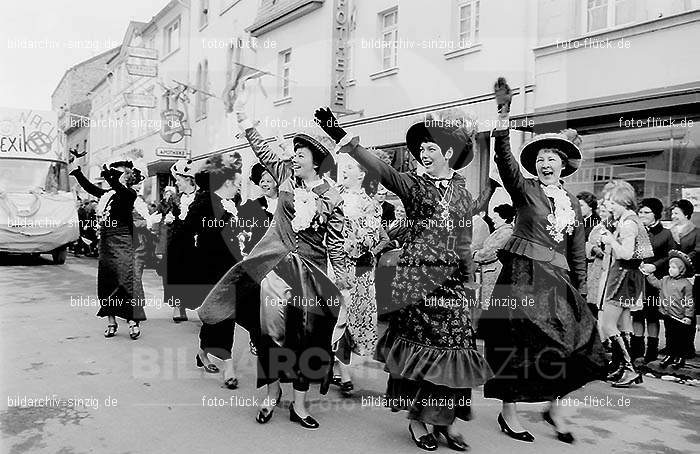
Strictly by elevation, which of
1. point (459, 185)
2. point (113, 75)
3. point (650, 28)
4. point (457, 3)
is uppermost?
point (113, 75)

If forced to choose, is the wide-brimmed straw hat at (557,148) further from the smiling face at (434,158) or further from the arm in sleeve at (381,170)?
the arm in sleeve at (381,170)

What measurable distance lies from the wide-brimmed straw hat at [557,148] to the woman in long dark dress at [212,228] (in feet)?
8.91

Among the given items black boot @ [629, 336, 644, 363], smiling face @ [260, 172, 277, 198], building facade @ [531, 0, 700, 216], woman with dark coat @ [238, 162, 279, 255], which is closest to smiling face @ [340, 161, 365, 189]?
smiling face @ [260, 172, 277, 198]

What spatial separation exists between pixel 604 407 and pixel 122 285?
5.05m

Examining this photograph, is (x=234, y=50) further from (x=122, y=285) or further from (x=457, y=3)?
(x=122, y=285)

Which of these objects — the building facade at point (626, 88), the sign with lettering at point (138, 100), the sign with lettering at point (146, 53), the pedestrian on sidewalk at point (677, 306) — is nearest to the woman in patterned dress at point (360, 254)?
the pedestrian on sidewalk at point (677, 306)

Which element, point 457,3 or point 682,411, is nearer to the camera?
point 682,411

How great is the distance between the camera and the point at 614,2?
10289 mm

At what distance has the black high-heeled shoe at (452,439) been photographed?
154 inches

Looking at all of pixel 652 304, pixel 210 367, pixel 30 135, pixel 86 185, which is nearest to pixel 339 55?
pixel 30 135

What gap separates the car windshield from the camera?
16281 mm

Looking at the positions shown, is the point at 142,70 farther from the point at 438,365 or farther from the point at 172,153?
the point at 438,365

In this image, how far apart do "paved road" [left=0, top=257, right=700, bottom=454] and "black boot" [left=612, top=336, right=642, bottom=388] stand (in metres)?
0.12

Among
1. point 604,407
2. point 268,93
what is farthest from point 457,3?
point 604,407
